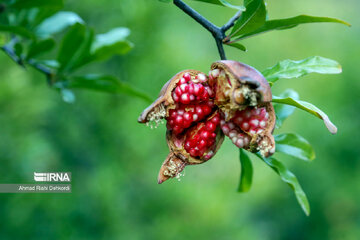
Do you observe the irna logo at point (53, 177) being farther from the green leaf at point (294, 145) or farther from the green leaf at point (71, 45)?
the green leaf at point (294, 145)

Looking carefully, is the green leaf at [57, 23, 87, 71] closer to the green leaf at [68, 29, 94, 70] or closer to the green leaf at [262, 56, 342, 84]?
the green leaf at [68, 29, 94, 70]

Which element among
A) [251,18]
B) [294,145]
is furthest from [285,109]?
[251,18]

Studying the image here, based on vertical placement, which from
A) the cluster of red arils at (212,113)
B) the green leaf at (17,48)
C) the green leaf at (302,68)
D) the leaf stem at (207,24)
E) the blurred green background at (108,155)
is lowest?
the blurred green background at (108,155)

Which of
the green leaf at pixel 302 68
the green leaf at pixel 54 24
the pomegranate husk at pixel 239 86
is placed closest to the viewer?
the pomegranate husk at pixel 239 86

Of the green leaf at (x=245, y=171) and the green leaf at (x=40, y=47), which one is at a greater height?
the green leaf at (x=40, y=47)

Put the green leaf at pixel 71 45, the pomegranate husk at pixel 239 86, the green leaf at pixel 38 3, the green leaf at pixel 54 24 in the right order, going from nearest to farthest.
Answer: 1. the pomegranate husk at pixel 239 86
2. the green leaf at pixel 38 3
3. the green leaf at pixel 71 45
4. the green leaf at pixel 54 24

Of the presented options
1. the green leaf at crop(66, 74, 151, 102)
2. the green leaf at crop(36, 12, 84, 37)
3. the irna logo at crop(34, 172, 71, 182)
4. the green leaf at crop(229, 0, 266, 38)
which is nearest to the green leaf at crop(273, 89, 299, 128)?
the green leaf at crop(229, 0, 266, 38)

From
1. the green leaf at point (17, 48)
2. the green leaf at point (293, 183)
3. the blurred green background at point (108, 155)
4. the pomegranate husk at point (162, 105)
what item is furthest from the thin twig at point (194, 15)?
the blurred green background at point (108, 155)

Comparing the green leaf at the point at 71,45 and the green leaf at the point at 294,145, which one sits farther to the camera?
the green leaf at the point at 71,45
